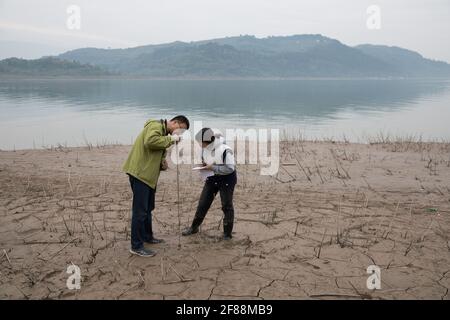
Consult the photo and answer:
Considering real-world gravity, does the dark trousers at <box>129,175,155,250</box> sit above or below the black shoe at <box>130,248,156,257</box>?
above

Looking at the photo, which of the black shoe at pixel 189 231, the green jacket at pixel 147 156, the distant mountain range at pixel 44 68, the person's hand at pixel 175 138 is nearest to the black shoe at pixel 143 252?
the black shoe at pixel 189 231

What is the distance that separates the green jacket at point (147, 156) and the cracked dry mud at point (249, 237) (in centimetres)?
106

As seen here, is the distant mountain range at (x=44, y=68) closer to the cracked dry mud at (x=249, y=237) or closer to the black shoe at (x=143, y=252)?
the cracked dry mud at (x=249, y=237)

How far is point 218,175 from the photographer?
5.31m

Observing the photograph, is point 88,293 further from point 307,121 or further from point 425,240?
point 307,121

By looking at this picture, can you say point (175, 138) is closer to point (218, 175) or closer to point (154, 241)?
point (218, 175)

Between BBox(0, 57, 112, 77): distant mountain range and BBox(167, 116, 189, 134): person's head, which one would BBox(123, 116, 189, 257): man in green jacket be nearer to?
BBox(167, 116, 189, 134): person's head

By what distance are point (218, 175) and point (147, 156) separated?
40.3 inches

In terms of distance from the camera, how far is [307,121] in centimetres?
2494

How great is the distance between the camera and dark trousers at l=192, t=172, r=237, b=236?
17.4 ft

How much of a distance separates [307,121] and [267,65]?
133874mm

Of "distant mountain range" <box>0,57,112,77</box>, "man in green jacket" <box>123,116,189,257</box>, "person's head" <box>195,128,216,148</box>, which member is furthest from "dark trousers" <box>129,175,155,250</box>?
"distant mountain range" <box>0,57,112,77</box>

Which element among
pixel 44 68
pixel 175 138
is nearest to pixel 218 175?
pixel 175 138

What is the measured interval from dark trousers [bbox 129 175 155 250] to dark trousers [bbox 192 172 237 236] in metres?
0.73
